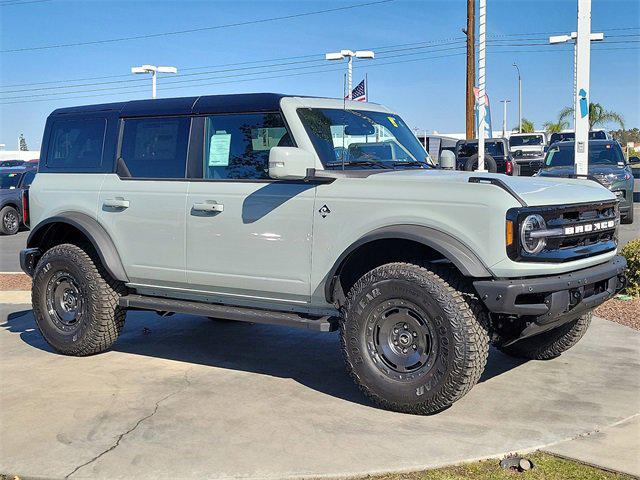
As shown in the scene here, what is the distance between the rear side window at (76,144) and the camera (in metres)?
6.50

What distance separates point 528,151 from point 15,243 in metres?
22.5

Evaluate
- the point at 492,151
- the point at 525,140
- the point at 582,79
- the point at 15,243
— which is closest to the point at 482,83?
the point at 582,79

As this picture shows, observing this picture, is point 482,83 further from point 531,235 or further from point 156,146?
point 531,235

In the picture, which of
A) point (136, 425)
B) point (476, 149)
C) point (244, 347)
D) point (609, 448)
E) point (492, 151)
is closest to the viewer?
point (609, 448)

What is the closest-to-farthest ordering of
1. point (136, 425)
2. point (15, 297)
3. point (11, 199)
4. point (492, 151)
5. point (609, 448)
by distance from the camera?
1. point (609, 448)
2. point (136, 425)
3. point (15, 297)
4. point (11, 199)
5. point (492, 151)

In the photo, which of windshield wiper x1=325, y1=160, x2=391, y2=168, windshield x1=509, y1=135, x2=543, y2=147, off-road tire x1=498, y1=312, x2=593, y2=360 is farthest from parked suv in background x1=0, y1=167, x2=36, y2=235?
windshield x1=509, y1=135, x2=543, y2=147

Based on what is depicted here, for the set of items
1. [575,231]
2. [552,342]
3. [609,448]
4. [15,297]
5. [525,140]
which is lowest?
[609,448]

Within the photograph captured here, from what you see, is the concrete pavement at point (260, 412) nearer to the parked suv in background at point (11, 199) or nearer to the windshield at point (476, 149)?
the parked suv in background at point (11, 199)

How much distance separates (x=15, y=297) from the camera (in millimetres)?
9641

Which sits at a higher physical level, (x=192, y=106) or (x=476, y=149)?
(x=476, y=149)

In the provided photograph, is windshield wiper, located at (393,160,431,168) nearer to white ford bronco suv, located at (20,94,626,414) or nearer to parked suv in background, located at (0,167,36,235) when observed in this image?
white ford bronco suv, located at (20,94,626,414)

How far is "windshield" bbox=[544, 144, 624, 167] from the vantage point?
670 inches

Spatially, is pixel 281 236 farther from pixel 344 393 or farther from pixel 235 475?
pixel 235 475

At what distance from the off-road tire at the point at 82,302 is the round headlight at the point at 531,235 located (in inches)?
137
